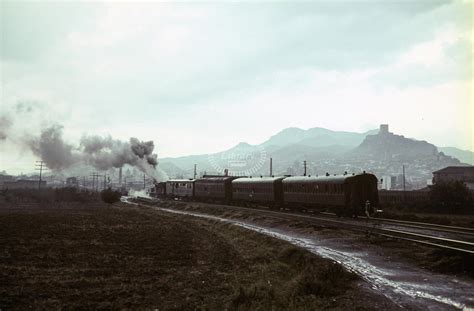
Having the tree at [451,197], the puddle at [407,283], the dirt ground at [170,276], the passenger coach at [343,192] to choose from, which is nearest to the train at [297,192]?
the passenger coach at [343,192]

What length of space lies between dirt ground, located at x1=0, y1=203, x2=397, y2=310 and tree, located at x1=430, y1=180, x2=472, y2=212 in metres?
35.5

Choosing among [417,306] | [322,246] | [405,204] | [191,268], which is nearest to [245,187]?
[405,204]

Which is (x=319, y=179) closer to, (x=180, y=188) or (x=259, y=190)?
(x=259, y=190)

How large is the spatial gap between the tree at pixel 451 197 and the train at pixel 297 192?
20.9 m

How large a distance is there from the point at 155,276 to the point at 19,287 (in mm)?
4277

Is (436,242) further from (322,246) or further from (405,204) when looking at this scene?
(405,204)

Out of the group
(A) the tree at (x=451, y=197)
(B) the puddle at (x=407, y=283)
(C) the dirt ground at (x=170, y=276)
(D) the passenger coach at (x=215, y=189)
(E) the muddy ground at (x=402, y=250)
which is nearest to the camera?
(B) the puddle at (x=407, y=283)

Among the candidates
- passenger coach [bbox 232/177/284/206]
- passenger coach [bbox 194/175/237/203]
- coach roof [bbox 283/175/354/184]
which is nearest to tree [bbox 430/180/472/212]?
passenger coach [bbox 232/177/284/206]

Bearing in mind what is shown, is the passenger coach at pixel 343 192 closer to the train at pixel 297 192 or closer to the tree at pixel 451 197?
the train at pixel 297 192

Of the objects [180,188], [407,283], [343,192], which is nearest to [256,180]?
[343,192]

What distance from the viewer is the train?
3092 cm

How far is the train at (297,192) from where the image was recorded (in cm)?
3092

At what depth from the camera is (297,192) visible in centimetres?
3934

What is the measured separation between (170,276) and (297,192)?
2662 centimetres
